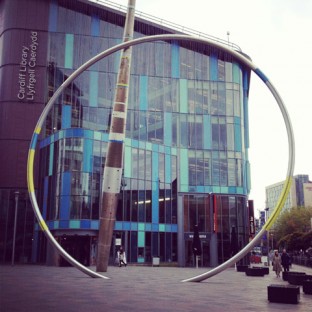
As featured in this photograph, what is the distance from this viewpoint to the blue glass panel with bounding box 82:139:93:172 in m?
46.9

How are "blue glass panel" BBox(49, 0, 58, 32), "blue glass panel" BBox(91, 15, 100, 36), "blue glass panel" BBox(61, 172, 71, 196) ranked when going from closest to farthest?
"blue glass panel" BBox(61, 172, 71, 196) < "blue glass panel" BBox(49, 0, 58, 32) < "blue glass panel" BBox(91, 15, 100, 36)

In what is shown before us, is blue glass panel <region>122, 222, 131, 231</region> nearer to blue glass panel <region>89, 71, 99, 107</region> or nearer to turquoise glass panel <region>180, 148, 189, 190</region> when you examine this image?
turquoise glass panel <region>180, 148, 189, 190</region>

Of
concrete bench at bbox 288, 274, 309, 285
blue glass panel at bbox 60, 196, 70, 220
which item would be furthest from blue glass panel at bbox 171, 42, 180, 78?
concrete bench at bbox 288, 274, 309, 285

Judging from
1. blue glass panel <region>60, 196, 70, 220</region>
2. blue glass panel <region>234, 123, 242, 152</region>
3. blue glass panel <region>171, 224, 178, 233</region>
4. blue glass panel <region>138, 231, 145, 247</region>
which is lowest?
blue glass panel <region>138, 231, 145, 247</region>

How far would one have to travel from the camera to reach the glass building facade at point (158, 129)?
51.8 metres

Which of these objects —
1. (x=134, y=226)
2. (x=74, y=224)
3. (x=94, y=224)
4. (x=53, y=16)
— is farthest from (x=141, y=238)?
(x=53, y=16)

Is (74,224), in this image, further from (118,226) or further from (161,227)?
(161,227)

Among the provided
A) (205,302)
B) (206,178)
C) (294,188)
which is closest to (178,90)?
(206,178)

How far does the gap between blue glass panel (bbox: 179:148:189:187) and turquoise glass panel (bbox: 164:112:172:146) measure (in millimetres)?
2021

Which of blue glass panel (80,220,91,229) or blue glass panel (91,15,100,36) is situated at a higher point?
blue glass panel (91,15,100,36)

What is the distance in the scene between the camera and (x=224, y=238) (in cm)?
5356

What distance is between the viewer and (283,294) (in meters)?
15.4

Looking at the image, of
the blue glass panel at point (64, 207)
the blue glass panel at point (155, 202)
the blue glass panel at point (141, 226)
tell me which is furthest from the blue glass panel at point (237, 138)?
the blue glass panel at point (64, 207)

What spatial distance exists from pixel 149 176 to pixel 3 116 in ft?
61.0
